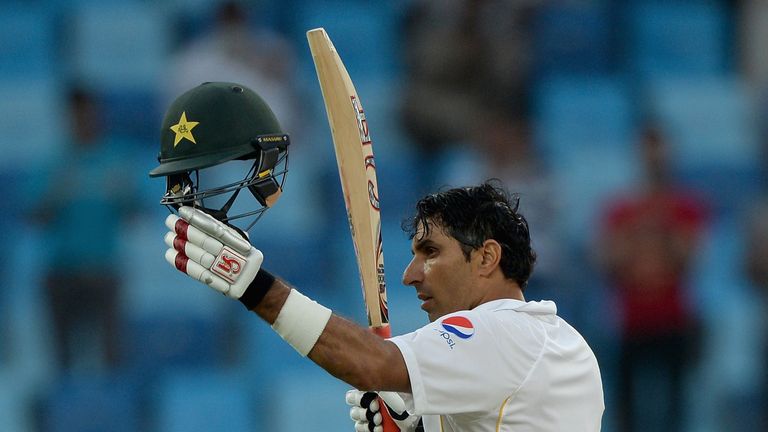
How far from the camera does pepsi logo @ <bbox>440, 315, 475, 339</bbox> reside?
2.79 m

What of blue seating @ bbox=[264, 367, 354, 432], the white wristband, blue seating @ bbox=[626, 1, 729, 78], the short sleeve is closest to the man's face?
the short sleeve

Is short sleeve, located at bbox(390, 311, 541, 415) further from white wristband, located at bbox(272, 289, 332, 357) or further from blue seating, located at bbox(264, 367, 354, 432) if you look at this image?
blue seating, located at bbox(264, 367, 354, 432)

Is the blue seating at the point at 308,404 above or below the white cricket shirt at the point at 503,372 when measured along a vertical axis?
below

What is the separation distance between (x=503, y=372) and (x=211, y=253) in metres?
0.78

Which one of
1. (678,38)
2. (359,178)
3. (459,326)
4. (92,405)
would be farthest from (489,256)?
(678,38)

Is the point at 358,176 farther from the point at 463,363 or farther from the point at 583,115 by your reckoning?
the point at 583,115

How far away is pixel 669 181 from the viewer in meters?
6.98

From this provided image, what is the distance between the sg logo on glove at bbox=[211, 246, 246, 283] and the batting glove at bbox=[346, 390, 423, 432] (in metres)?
0.96

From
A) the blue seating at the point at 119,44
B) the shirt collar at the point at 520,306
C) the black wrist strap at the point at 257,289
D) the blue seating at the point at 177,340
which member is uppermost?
the blue seating at the point at 119,44

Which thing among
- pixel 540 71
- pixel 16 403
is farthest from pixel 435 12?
pixel 16 403

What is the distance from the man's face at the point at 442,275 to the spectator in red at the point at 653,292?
3440mm

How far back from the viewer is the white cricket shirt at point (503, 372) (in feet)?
8.95

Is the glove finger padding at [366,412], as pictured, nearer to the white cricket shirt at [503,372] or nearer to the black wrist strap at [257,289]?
the white cricket shirt at [503,372]

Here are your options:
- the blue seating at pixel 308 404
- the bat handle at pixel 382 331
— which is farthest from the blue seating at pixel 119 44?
the bat handle at pixel 382 331
